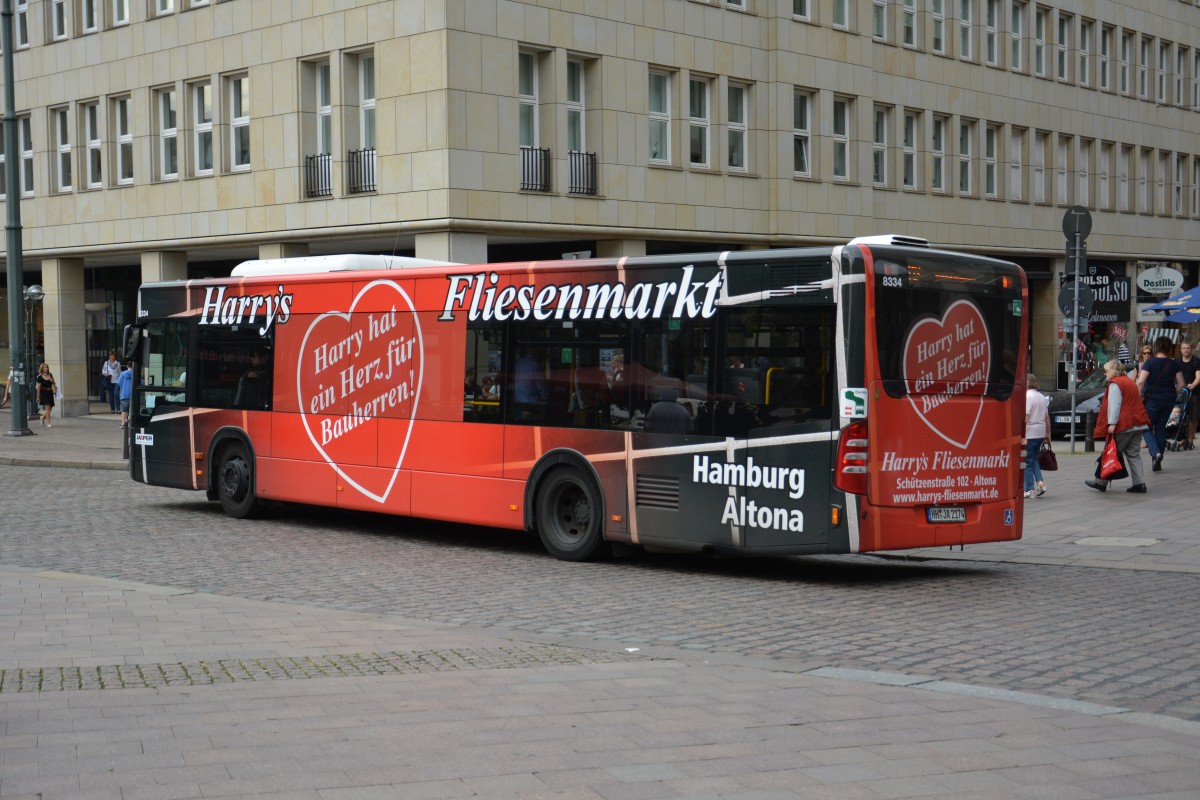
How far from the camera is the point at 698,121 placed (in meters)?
32.8

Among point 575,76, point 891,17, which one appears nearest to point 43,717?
point 575,76

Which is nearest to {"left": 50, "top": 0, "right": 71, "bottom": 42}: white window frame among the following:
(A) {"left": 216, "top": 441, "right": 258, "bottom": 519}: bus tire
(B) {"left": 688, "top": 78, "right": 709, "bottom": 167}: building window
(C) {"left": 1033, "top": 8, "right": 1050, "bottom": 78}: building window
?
(B) {"left": 688, "top": 78, "right": 709, "bottom": 167}: building window

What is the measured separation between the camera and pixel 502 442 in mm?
14492

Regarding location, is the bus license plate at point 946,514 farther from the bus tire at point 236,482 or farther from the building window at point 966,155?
the building window at point 966,155

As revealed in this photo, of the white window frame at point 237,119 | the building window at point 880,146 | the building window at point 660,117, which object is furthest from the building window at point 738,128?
the white window frame at point 237,119

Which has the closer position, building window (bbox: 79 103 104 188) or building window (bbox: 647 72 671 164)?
building window (bbox: 647 72 671 164)

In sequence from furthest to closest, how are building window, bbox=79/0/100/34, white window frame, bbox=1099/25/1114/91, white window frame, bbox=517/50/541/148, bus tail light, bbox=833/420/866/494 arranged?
white window frame, bbox=1099/25/1114/91, building window, bbox=79/0/100/34, white window frame, bbox=517/50/541/148, bus tail light, bbox=833/420/866/494

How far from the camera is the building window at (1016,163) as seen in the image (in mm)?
43938

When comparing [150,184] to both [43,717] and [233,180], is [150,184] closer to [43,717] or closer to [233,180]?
[233,180]

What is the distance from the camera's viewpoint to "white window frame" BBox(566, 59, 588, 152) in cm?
3022

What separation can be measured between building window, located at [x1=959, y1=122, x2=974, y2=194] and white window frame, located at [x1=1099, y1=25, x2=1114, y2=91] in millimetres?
8297

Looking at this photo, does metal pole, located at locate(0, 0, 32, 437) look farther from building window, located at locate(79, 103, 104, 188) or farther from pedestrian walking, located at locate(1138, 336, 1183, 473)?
pedestrian walking, located at locate(1138, 336, 1183, 473)

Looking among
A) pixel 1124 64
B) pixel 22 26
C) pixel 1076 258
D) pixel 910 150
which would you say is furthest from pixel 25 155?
pixel 1124 64

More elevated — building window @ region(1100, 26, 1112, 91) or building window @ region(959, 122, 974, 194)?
building window @ region(1100, 26, 1112, 91)
